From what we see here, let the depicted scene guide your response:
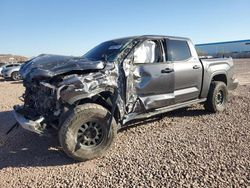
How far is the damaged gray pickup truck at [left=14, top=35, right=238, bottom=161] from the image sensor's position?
4539mm

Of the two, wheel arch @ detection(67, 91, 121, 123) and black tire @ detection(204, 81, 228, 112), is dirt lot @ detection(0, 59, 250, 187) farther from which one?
black tire @ detection(204, 81, 228, 112)

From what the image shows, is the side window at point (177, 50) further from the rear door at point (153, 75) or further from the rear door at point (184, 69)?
Answer: the rear door at point (153, 75)

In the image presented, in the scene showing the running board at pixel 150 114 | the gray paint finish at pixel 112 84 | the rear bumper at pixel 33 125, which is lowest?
the running board at pixel 150 114

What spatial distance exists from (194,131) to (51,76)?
3.08 m

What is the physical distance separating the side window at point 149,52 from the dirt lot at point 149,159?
145cm

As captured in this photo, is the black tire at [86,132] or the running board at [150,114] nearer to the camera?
the black tire at [86,132]

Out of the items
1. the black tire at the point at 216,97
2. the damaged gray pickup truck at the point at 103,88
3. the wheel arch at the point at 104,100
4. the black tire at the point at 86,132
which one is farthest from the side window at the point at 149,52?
the black tire at the point at 216,97

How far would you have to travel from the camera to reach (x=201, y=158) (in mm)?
4539

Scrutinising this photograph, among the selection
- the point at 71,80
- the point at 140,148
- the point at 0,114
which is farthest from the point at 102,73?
the point at 0,114

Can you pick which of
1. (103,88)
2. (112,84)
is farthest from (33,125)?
(112,84)

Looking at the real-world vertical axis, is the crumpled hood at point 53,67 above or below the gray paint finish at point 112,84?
above

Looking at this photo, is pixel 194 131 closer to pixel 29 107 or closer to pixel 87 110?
pixel 87 110

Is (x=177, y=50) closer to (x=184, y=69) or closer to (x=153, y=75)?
(x=184, y=69)

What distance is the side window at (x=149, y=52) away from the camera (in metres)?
5.54
